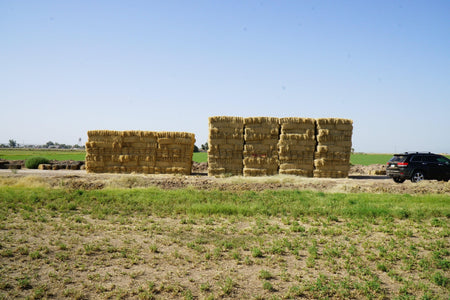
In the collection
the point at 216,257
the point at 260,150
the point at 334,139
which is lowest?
the point at 216,257

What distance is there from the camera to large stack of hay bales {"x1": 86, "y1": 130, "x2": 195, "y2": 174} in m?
25.1

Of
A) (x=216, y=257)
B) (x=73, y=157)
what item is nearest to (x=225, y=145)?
(x=216, y=257)

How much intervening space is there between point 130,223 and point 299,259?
530 cm

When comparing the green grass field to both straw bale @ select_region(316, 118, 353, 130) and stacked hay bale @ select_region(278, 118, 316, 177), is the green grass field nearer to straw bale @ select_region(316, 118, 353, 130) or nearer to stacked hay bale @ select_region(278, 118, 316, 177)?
stacked hay bale @ select_region(278, 118, 316, 177)

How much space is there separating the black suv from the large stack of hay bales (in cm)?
1375

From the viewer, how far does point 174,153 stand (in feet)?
82.5

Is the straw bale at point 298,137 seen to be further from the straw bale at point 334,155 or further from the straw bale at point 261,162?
the straw bale at point 261,162

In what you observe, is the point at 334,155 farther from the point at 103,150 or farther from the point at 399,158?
the point at 103,150

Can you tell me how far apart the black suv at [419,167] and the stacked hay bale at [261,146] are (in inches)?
302

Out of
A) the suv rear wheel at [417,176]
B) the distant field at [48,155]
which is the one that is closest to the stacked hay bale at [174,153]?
the suv rear wheel at [417,176]

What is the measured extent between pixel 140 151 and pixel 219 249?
18.2 metres

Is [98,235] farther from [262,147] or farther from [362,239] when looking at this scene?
[262,147]

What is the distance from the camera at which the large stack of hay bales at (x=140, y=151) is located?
25.1 meters

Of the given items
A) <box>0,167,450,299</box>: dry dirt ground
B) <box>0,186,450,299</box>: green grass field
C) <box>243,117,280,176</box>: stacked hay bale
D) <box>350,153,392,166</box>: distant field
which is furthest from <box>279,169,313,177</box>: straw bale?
<box>350,153,392,166</box>: distant field
